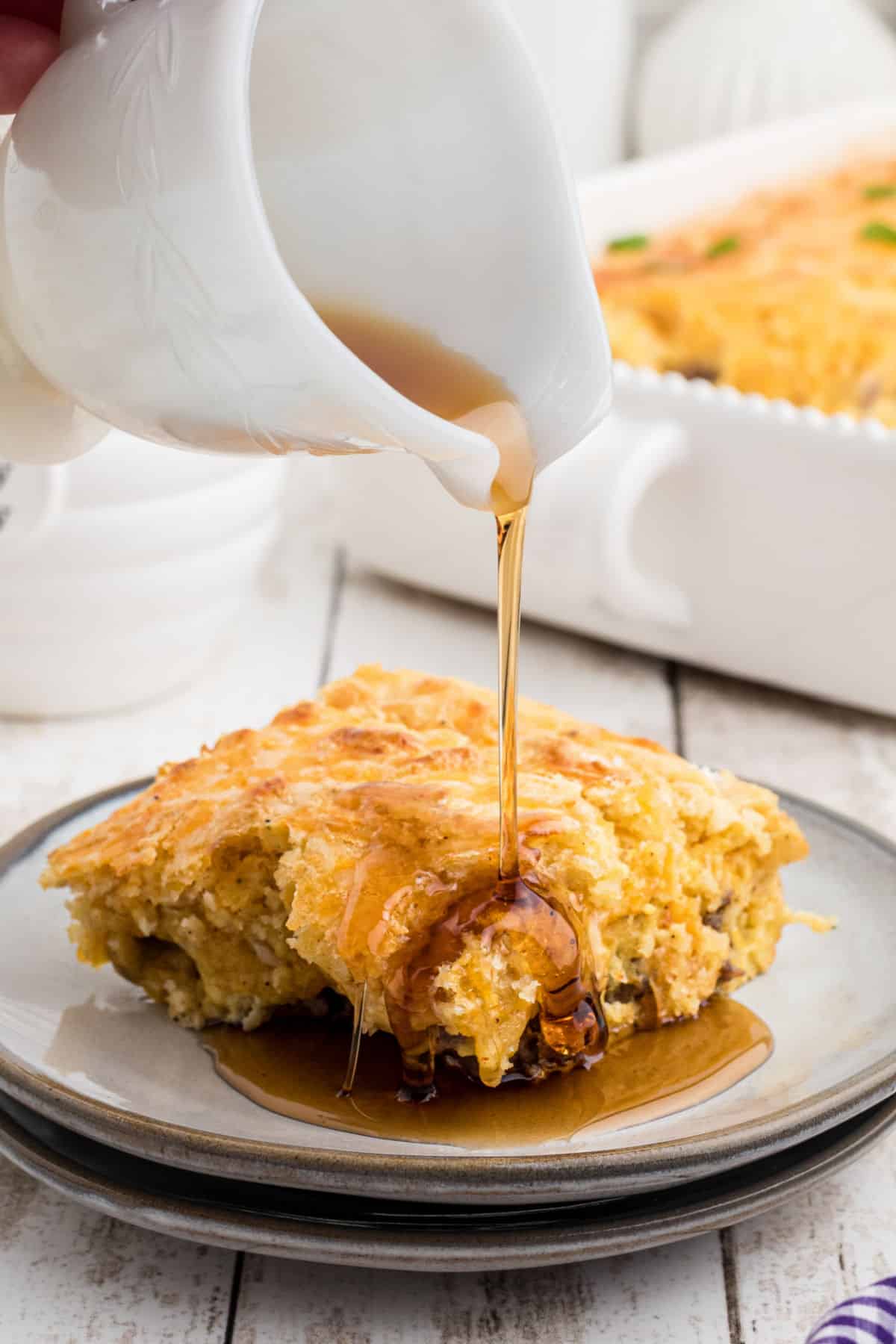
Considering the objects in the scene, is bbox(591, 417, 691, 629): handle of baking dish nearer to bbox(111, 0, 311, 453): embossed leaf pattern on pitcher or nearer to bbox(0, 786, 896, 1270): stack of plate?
bbox(0, 786, 896, 1270): stack of plate

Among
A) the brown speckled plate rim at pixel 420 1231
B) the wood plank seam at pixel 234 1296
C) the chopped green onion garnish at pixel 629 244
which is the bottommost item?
the chopped green onion garnish at pixel 629 244

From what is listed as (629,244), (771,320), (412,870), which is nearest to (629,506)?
(771,320)

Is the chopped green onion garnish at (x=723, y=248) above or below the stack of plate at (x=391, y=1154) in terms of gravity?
below

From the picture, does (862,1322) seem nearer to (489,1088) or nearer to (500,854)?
(489,1088)

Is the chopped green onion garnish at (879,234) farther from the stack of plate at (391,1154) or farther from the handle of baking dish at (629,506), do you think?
the stack of plate at (391,1154)

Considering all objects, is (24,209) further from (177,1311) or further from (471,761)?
(177,1311)

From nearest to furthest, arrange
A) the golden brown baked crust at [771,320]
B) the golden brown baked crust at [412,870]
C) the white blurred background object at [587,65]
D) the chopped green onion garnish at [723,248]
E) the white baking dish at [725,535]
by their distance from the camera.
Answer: the golden brown baked crust at [412,870]
the white baking dish at [725,535]
the golden brown baked crust at [771,320]
the chopped green onion garnish at [723,248]
the white blurred background object at [587,65]

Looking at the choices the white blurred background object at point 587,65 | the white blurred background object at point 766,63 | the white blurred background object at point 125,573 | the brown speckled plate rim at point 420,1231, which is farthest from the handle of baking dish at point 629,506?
the white blurred background object at point 766,63
